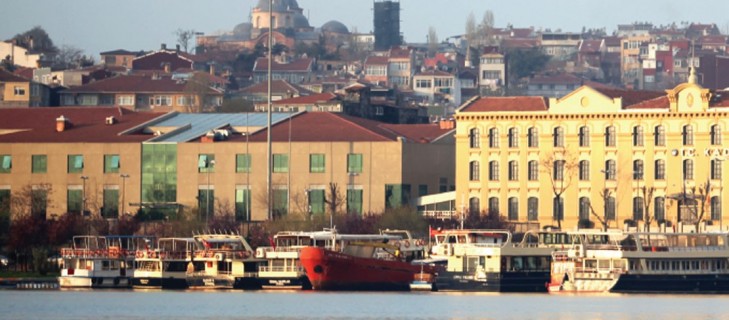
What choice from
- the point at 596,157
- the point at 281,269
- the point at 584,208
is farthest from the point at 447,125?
the point at 281,269

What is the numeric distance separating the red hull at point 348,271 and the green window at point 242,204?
109 feet

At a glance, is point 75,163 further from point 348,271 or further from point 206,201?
point 348,271

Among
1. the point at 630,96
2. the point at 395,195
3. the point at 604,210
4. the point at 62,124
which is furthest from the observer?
the point at 62,124

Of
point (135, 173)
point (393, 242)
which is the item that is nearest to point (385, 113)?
point (135, 173)

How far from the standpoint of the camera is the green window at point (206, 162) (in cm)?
16012

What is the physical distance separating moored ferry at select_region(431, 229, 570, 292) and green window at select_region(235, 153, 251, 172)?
35.8 metres

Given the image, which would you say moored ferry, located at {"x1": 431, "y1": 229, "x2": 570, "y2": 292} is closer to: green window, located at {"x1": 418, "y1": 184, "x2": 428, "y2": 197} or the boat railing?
the boat railing

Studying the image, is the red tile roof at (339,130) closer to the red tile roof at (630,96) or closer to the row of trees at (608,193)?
the row of trees at (608,193)

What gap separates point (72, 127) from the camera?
170m

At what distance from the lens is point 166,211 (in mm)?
159375

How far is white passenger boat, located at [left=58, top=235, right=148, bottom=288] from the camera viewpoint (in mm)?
126125

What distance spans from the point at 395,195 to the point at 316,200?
16.2ft

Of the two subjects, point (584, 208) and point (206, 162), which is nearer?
point (584, 208)

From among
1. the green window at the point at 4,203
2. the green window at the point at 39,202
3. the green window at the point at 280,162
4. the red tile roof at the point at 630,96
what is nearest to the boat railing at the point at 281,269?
the green window at the point at 39,202
